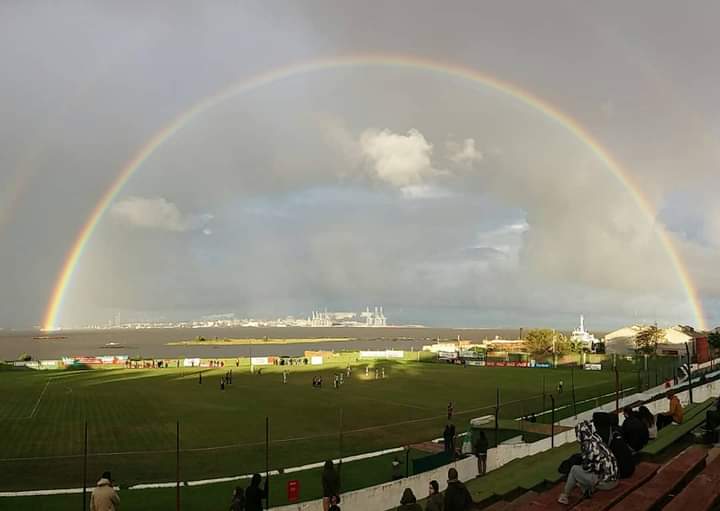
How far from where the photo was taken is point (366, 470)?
23156mm

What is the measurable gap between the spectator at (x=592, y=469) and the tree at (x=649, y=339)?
312 feet

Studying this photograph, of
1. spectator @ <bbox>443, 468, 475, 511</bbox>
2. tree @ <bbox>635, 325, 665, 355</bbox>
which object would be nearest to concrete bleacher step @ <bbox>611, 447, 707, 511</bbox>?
spectator @ <bbox>443, 468, 475, 511</bbox>

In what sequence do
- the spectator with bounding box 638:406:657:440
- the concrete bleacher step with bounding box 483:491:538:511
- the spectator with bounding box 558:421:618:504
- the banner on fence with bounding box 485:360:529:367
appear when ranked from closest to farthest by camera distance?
the spectator with bounding box 558:421:618:504 < the concrete bleacher step with bounding box 483:491:538:511 < the spectator with bounding box 638:406:657:440 < the banner on fence with bounding box 485:360:529:367

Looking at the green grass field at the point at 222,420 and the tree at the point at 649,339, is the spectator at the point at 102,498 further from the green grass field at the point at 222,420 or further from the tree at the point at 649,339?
the tree at the point at 649,339

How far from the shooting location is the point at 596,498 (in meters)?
7.99

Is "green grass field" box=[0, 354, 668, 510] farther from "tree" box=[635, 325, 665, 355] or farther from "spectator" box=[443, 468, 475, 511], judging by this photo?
"tree" box=[635, 325, 665, 355]

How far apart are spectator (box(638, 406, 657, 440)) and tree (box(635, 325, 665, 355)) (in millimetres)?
87794

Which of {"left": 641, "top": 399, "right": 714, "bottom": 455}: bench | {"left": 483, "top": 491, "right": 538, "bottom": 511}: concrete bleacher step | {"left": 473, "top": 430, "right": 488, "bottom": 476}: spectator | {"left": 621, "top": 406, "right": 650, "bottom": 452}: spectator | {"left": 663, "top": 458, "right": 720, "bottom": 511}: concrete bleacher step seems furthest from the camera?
{"left": 473, "top": 430, "right": 488, "bottom": 476}: spectator

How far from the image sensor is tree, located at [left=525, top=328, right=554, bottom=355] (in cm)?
10756

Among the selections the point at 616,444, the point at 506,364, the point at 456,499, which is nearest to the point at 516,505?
the point at 456,499

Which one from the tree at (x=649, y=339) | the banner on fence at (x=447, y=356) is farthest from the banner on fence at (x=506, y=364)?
the tree at (x=649, y=339)

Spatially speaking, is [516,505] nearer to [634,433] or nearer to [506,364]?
[634,433]

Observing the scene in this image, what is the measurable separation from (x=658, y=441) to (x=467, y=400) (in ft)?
111

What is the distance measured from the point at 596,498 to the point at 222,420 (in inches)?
1280
